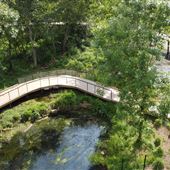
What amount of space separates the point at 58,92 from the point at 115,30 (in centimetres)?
1364

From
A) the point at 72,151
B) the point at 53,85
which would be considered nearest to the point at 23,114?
the point at 53,85

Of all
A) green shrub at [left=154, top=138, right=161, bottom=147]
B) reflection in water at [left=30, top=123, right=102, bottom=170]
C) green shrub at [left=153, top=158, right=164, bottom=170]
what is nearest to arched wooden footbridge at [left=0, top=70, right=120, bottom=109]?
reflection in water at [left=30, top=123, right=102, bottom=170]

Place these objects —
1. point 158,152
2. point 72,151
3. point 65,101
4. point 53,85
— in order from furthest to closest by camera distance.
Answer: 1. point 53,85
2. point 65,101
3. point 72,151
4. point 158,152

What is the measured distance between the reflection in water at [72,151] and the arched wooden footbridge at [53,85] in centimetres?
362

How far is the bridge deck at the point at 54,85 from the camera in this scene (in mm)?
31591

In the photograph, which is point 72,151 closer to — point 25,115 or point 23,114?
point 25,115

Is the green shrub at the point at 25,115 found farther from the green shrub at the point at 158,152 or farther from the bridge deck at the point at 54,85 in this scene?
the green shrub at the point at 158,152

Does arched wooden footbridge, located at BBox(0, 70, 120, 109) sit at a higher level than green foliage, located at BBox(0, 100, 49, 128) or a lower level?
higher

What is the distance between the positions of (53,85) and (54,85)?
11 cm

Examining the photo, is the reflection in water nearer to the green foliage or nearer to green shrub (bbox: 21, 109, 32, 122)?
the green foliage

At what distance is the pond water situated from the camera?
83.7 feet

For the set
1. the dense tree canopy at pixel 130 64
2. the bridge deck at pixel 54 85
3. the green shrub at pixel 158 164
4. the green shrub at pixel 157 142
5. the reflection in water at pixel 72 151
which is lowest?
the reflection in water at pixel 72 151

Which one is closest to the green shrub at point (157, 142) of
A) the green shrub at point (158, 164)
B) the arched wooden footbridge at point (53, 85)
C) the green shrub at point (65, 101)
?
the green shrub at point (158, 164)

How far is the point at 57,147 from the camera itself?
27562mm
